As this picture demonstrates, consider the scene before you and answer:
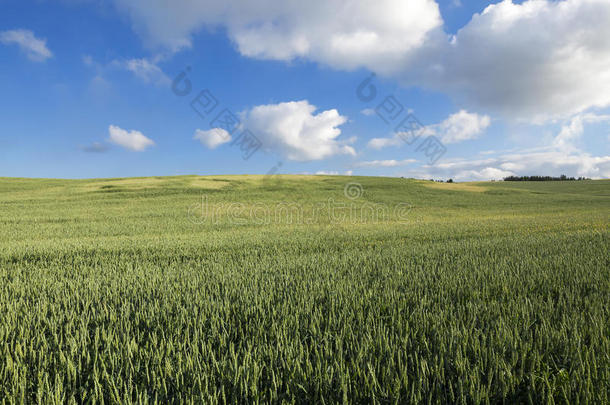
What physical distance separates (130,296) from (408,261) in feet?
19.5

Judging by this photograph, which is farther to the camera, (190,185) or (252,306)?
(190,185)

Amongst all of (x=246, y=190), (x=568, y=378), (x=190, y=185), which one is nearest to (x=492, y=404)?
(x=568, y=378)

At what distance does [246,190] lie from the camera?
44.2 m

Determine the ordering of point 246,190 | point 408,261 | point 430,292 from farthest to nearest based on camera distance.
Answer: point 246,190
point 408,261
point 430,292

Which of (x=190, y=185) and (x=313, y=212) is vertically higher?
(x=190, y=185)

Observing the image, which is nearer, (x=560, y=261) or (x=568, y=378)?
(x=568, y=378)

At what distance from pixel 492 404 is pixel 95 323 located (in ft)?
14.6

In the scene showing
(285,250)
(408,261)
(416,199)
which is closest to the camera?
(408,261)

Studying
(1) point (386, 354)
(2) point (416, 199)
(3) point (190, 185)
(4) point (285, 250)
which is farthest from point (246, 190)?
(1) point (386, 354)

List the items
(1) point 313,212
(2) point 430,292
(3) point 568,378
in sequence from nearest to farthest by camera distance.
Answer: (3) point 568,378, (2) point 430,292, (1) point 313,212

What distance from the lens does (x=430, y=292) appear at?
4953 millimetres

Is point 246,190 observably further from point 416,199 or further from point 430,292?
point 430,292

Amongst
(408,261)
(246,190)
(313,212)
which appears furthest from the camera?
(246,190)

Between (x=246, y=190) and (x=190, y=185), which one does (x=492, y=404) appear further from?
(x=190, y=185)
